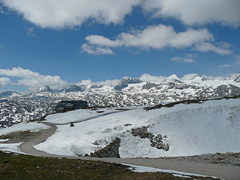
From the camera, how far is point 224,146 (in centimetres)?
4775

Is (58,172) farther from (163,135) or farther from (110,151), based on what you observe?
(163,135)

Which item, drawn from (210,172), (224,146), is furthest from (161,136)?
(210,172)

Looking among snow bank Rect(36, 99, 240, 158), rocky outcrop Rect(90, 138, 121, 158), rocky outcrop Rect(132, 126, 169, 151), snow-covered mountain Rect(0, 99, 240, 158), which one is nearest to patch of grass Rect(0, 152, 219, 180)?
snow-covered mountain Rect(0, 99, 240, 158)

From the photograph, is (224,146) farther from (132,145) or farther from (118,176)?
(118,176)

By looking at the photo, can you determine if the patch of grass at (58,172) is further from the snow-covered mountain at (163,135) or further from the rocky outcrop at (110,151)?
the rocky outcrop at (110,151)

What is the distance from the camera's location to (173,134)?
53.1 meters

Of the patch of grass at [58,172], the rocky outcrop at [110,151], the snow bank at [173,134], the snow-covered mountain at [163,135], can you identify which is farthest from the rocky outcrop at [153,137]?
the patch of grass at [58,172]

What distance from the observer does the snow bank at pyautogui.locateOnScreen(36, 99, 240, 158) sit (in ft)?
140

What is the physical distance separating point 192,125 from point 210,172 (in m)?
36.1

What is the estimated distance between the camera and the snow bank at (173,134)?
4264 cm

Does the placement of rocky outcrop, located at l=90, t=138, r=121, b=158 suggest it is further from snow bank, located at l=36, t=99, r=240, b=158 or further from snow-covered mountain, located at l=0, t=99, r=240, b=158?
snow bank, located at l=36, t=99, r=240, b=158

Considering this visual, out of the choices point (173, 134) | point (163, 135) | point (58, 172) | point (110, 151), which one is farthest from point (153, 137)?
point (58, 172)

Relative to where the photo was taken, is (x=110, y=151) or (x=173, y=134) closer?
(x=110, y=151)

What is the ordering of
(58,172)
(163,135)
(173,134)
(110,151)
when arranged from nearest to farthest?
(58,172), (110,151), (163,135), (173,134)
